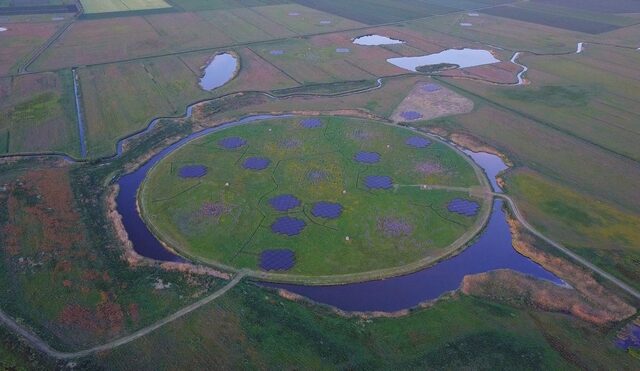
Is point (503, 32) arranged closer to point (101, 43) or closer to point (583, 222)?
point (583, 222)

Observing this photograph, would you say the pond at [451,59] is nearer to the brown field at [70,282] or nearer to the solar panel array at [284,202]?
the solar panel array at [284,202]

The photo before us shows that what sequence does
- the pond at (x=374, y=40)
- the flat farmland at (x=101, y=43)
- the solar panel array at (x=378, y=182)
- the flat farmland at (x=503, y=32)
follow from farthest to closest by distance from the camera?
the pond at (x=374, y=40) < the flat farmland at (x=503, y=32) < the flat farmland at (x=101, y=43) < the solar panel array at (x=378, y=182)

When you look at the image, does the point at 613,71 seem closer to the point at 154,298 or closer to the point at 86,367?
the point at 154,298

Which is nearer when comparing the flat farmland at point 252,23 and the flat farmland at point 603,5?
the flat farmland at point 252,23

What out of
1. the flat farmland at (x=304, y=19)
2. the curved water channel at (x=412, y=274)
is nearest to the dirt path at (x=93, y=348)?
the curved water channel at (x=412, y=274)

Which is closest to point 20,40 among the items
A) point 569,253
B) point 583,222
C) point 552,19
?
point 569,253

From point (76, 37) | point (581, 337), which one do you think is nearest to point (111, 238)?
point (581, 337)

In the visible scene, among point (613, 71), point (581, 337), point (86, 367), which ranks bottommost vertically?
point (86, 367)
